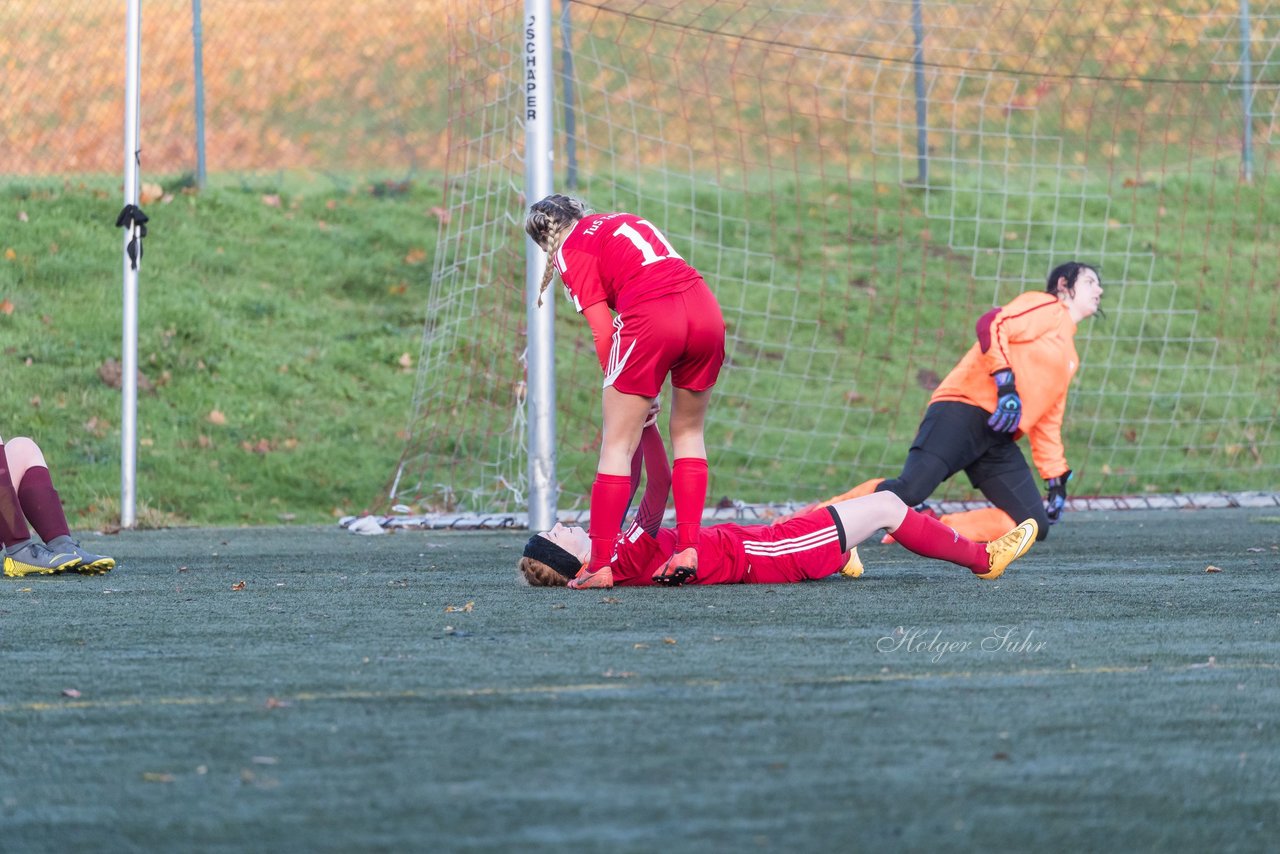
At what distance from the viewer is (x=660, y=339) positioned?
513 cm

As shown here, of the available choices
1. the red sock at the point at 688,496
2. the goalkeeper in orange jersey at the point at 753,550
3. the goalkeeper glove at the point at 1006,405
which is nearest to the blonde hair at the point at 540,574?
the goalkeeper in orange jersey at the point at 753,550

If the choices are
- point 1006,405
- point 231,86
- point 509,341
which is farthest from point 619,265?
point 231,86

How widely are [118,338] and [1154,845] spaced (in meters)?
9.91

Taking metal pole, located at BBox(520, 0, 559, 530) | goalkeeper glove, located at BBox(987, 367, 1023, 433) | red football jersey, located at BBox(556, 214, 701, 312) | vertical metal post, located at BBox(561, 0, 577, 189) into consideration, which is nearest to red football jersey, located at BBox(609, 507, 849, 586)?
red football jersey, located at BBox(556, 214, 701, 312)

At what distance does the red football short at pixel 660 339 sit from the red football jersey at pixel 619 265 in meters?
0.05

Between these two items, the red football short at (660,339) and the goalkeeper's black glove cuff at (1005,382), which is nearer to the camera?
the red football short at (660,339)

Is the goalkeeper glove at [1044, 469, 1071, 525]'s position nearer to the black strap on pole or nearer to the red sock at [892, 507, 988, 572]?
the red sock at [892, 507, 988, 572]

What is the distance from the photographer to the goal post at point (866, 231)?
32.8ft

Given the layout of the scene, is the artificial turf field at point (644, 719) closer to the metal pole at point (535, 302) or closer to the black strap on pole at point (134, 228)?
the metal pole at point (535, 302)

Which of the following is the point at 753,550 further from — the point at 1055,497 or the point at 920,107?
the point at 920,107

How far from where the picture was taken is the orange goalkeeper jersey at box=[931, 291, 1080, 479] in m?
6.57

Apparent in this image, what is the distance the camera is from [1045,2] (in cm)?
1700

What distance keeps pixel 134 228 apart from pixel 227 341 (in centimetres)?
277

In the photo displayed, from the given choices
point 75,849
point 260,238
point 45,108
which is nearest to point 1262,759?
point 75,849
